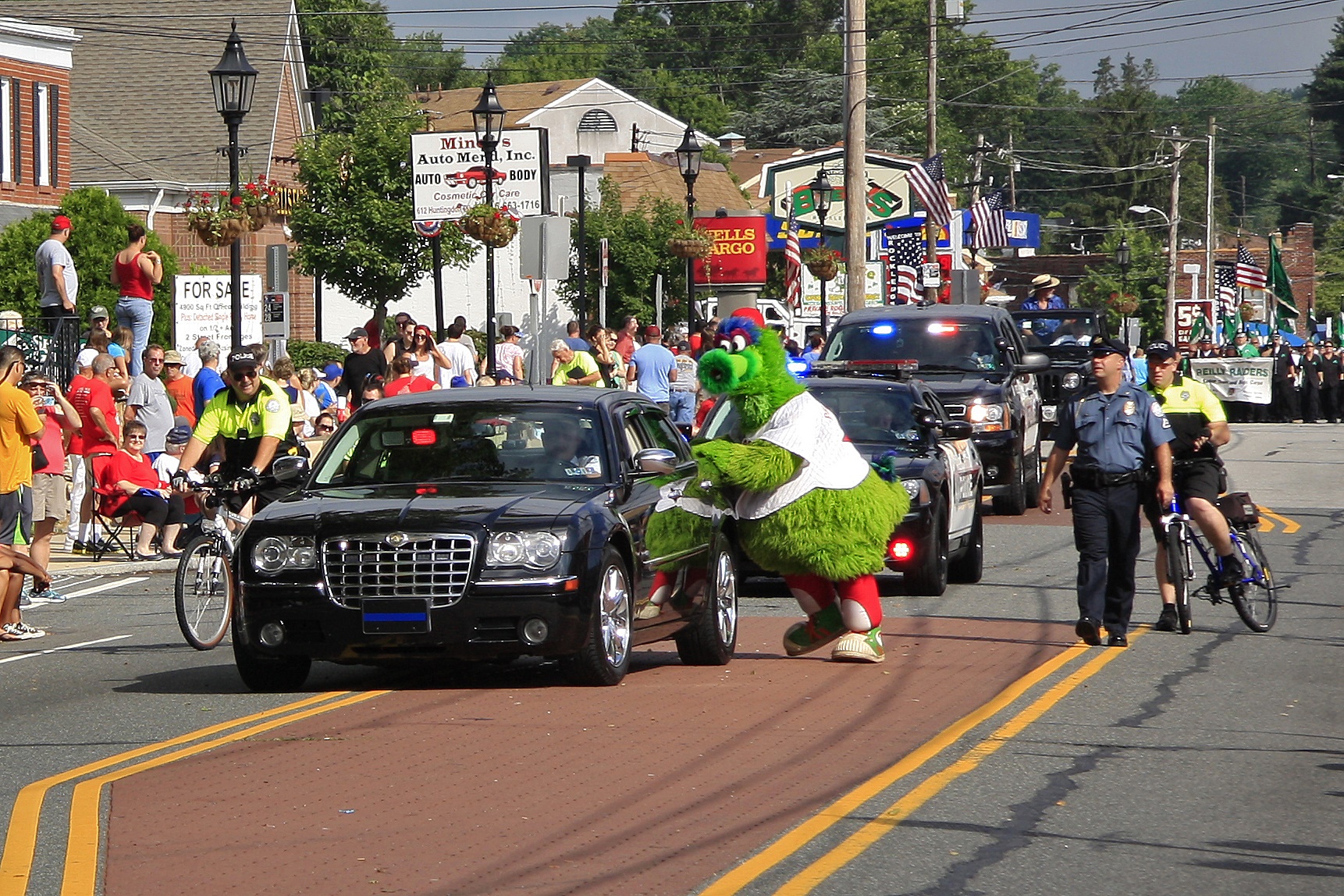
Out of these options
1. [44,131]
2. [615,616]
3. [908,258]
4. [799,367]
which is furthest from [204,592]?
[908,258]

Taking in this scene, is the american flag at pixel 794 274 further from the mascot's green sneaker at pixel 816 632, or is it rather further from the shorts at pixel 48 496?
the mascot's green sneaker at pixel 816 632

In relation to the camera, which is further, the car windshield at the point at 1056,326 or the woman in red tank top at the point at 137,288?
the car windshield at the point at 1056,326

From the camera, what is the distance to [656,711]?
9.78 metres

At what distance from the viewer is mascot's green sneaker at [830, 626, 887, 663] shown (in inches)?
451

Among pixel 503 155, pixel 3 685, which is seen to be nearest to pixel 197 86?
pixel 503 155

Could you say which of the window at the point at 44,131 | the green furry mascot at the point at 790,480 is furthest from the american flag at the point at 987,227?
the green furry mascot at the point at 790,480

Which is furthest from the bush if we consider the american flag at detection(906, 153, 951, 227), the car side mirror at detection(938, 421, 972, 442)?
the car side mirror at detection(938, 421, 972, 442)

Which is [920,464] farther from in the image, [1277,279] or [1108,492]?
[1277,279]

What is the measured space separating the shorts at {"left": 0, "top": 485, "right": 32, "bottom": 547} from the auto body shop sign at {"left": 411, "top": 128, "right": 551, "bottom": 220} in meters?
13.9

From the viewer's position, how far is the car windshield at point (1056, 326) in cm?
3538

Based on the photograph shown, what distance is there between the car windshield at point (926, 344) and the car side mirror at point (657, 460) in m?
11.7

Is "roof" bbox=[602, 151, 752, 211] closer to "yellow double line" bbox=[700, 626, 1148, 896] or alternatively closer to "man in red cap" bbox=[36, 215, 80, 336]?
"man in red cap" bbox=[36, 215, 80, 336]

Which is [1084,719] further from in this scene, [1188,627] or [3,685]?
[3,685]

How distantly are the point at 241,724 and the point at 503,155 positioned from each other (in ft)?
61.7
